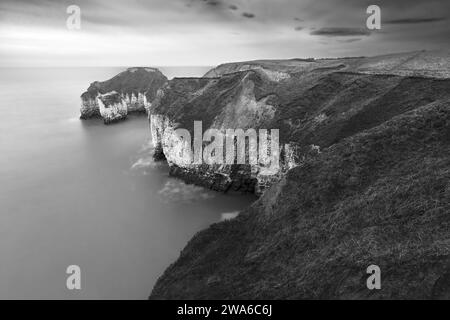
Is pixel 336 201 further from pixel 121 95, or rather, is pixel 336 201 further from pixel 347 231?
pixel 121 95

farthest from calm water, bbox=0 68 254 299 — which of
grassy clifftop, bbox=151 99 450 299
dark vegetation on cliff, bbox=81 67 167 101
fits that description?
dark vegetation on cliff, bbox=81 67 167 101

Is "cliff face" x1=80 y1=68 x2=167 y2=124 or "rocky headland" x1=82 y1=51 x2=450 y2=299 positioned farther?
"cliff face" x1=80 y1=68 x2=167 y2=124

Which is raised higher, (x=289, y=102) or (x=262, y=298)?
(x=289, y=102)

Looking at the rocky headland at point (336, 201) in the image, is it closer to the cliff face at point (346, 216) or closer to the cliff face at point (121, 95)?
the cliff face at point (346, 216)

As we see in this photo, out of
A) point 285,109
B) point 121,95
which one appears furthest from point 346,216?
point 121,95

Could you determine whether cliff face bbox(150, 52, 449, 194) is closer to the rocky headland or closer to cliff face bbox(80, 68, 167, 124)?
the rocky headland
